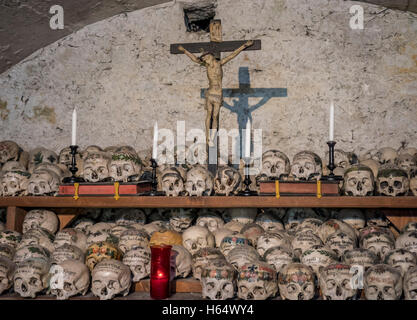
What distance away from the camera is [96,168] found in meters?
3.42

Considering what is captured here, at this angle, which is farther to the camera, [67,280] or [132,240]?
[132,240]

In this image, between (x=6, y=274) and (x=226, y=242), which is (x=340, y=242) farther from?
(x=6, y=274)

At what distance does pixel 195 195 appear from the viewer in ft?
10.6

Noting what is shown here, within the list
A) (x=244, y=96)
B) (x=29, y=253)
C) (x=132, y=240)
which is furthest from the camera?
(x=244, y=96)

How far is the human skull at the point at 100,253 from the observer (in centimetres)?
293

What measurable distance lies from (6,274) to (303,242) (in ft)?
6.17

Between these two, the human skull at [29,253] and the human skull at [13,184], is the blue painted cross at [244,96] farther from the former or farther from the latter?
the human skull at [29,253]

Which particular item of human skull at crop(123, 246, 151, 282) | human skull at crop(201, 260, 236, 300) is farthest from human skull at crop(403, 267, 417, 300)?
human skull at crop(123, 246, 151, 282)

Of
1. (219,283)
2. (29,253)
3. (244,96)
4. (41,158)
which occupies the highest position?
(244,96)

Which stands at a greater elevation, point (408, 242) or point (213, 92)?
point (213, 92)

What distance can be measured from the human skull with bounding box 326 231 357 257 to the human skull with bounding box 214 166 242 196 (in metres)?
0.73

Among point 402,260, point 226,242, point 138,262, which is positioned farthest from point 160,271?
point 402,260

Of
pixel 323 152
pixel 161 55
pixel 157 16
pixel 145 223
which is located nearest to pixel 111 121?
pixel 161 55

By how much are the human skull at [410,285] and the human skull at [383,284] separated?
1.4 inches
